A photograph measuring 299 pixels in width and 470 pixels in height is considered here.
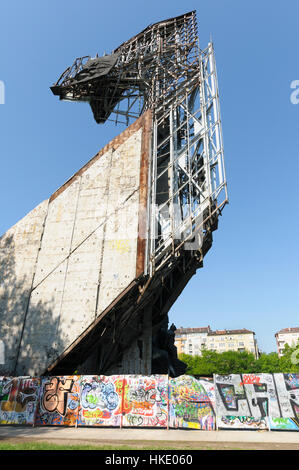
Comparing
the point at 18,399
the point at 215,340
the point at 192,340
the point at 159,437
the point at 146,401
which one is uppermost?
the point at 192,340

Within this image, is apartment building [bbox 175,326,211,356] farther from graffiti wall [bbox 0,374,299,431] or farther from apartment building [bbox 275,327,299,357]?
graffiti wall [bbox 0,374,299,431]

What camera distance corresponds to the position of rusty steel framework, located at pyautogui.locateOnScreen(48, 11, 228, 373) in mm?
14305

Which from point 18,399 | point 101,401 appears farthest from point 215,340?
point 18,399

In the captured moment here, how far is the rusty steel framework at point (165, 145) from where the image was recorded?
46.9 feet

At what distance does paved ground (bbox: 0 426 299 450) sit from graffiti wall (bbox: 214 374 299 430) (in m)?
0.42

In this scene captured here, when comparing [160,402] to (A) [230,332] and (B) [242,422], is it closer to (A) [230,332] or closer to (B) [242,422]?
(B) [242,422]

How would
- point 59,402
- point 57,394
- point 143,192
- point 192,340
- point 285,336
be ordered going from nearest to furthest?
point 59,402
point 57,394
point 143,192
point 192,340
point 285,336

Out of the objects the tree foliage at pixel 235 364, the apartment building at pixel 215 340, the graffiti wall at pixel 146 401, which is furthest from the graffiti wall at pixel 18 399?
the apartment building at pixel 215 340

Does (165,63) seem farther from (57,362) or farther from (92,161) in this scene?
(57,362)

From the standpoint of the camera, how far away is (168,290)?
58.9ft

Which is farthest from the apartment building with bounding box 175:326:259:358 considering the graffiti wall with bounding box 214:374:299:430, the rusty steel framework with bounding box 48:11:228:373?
the graffiti wall with bounding box 214:374:299:430

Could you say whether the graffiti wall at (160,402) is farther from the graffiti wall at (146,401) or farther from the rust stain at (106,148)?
the rust stain at (106,148)

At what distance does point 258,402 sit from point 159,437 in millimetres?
3848

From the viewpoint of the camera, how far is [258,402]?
397 inches
